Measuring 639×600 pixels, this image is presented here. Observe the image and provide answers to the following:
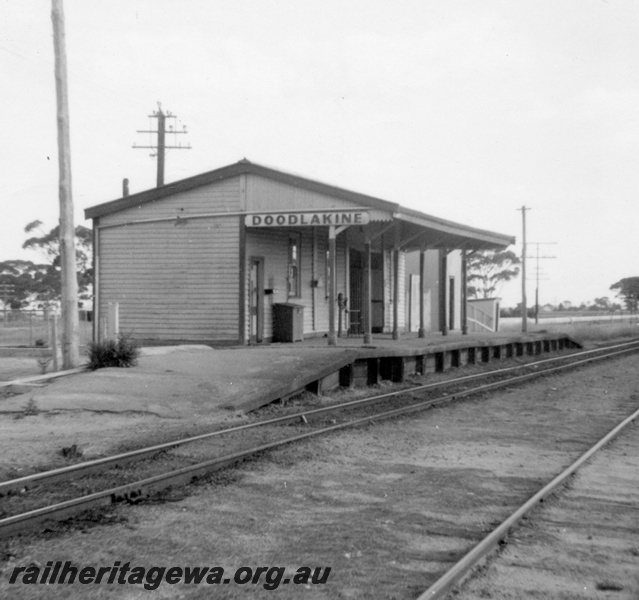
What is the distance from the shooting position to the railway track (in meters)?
5.60

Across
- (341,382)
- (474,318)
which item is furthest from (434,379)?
(474,318)

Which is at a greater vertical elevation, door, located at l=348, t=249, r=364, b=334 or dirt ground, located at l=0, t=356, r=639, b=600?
door, located at l=348, t=249, r=364, b=334

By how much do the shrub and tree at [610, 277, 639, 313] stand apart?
293ft

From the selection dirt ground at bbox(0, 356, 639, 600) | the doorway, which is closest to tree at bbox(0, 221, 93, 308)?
the doorway

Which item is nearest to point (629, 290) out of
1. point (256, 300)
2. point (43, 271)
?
point (43, 271)

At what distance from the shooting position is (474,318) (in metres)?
37.8

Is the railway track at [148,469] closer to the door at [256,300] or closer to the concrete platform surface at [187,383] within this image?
the concrete platform surface at [187,383]

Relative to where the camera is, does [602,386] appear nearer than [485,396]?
No

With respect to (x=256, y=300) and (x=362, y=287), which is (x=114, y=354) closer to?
(x=256, y=300)

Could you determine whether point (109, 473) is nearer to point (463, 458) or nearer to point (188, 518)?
point (188, 518)

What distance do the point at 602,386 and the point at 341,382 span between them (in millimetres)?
5155

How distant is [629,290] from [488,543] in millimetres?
102156

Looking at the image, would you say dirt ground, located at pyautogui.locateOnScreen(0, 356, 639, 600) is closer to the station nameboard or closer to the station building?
the station nameboard

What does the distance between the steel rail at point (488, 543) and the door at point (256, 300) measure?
1118cm
